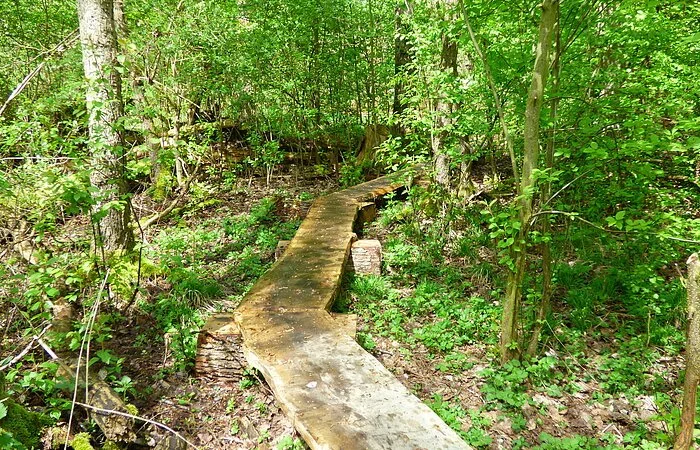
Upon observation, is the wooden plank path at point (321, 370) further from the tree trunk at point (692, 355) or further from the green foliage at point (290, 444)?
the tree trunk at point (692, 355)

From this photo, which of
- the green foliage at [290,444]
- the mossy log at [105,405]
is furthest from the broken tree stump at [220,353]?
the green foliage at [290,444]

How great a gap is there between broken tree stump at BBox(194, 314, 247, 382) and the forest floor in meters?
0.09

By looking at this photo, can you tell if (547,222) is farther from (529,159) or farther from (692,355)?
(692,355)

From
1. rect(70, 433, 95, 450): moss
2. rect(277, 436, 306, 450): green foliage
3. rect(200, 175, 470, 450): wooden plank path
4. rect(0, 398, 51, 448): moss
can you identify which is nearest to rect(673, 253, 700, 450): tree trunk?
rect(200, 175, 470, 450): wooden plank path

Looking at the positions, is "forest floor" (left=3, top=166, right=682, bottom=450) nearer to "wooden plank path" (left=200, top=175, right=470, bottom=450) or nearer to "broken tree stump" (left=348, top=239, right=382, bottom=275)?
"broken tree stump" (left=348, top=239, right=382, bottom=275)

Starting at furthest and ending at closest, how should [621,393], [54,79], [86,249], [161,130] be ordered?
[54,79], [161,130], [86,249], [621,393]

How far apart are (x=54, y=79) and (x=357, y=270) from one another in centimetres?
873

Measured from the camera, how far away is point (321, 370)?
10.8 ft

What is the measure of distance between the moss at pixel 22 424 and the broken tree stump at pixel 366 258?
158 inches

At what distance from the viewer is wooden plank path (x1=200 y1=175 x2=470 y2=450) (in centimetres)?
262

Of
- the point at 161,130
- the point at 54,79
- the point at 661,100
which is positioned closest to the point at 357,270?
the point at 161,130

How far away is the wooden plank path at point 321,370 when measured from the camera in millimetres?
2625

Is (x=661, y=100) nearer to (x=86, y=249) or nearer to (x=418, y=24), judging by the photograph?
(x=418, y=24)

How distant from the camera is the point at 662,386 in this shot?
3.86 meters
